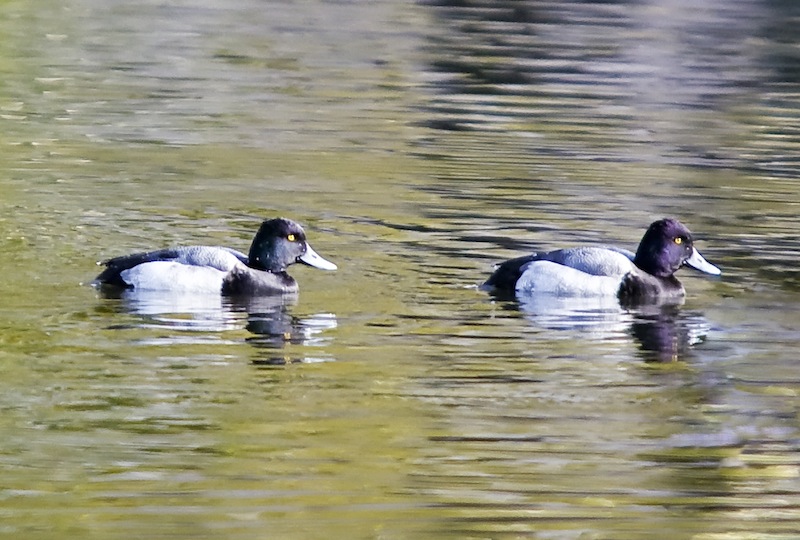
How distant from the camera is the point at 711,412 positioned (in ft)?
32.9

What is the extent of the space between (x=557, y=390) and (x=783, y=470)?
1808 millimetres

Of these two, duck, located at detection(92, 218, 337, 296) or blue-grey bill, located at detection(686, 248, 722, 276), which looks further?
blue-grey bill, located at detection(686, 248, 722, 276)

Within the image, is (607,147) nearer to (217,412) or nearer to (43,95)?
(43,95)

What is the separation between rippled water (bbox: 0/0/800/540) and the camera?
326 inches

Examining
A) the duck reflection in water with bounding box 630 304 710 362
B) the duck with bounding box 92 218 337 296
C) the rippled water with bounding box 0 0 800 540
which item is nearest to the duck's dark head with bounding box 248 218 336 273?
the duck with bounding box 92 218 337 296

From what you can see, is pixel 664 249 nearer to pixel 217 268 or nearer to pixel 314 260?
pixel 314 260

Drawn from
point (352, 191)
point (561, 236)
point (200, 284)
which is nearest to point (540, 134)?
point (352, 191)

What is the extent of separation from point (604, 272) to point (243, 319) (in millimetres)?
2793

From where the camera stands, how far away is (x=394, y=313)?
12.3 metres

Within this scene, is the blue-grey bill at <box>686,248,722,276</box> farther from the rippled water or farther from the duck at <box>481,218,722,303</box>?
the rippled water

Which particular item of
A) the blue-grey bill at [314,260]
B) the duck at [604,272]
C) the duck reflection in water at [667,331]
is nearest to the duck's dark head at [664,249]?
the duck at [604,272]

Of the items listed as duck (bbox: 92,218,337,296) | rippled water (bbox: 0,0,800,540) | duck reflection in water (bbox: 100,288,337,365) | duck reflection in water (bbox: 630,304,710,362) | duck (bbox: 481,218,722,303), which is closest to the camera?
rippled water (bbox: 0,0,800,540)

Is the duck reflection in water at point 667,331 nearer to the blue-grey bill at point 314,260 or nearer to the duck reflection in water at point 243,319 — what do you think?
the duck reflection in water at point 243,319

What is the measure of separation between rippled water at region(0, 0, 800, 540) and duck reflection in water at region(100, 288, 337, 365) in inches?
1.7
